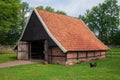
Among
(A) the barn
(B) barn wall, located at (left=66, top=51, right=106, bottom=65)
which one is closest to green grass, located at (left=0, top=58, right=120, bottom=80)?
(B) barn wall, located at (left=66, top=51, right=106, bottom=65)

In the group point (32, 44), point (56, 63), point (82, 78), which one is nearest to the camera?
point (82, 78)

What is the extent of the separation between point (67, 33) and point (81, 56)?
10.4ft

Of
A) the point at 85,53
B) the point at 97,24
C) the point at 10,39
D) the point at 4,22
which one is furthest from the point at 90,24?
the point at 85,53

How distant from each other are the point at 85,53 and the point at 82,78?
40.1ft

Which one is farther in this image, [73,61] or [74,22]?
[74,22]

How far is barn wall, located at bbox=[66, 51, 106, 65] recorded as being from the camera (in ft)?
80.4

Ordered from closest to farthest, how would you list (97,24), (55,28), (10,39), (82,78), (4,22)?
(82,78), (55,28), (4,22), (10,39), (97,24)

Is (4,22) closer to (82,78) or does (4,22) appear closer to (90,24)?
(82,78)

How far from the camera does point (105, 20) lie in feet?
239

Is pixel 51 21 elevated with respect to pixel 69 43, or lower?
elevated

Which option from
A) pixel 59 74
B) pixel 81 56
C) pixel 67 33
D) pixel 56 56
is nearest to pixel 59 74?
pixel 59 74

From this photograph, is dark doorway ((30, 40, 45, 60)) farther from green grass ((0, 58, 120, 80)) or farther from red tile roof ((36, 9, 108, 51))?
green grass ((0, 58, 120, 80))

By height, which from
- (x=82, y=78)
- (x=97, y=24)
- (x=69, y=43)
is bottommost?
(x=82, y=78)

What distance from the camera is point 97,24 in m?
76.4
